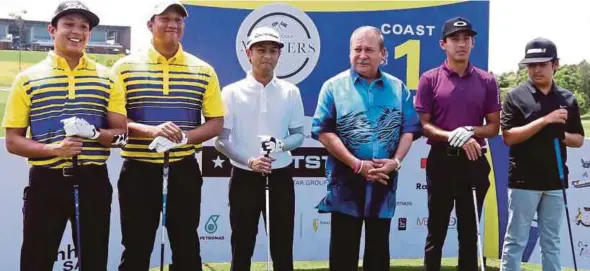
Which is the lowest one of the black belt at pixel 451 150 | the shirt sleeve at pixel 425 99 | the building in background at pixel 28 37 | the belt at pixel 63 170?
the belt at pixel 63 170

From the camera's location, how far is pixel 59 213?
3340mm

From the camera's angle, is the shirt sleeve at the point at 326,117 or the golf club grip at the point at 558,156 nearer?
the shirt sleeve at the point at 326,117

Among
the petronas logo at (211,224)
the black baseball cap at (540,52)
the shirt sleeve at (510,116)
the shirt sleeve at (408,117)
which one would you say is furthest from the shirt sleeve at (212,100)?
the black baseball cap at (540,52)

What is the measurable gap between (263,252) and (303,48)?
1789 mm

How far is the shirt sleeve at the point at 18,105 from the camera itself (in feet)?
10.8

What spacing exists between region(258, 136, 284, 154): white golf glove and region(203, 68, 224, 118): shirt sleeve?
305mm

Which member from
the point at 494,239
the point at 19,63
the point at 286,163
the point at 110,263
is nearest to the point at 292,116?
the point at 286,163

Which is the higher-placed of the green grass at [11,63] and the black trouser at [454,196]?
the green grass at [11,63]

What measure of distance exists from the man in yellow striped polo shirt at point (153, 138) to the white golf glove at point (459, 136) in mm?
1407

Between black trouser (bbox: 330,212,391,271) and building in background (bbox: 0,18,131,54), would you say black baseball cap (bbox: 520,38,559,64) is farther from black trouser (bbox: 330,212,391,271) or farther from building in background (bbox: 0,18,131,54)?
building in background (bbox: 0,18,131,54)

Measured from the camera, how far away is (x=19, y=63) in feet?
92.6

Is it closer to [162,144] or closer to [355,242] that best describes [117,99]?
[162,144]

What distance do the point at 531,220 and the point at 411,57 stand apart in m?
1.74

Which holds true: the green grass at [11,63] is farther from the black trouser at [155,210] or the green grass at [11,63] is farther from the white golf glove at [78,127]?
the white golf glove at [78,127]
